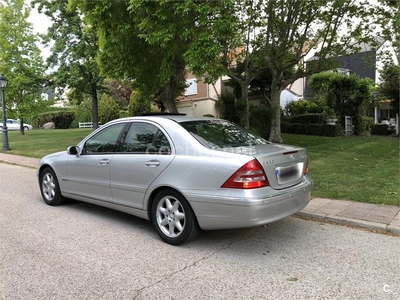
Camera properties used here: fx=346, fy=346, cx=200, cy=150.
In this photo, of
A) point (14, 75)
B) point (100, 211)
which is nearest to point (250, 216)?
point (100, 211)

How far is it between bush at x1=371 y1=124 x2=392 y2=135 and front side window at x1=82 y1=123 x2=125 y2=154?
19894mm

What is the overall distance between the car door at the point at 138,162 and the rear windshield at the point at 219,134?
40 centimetres

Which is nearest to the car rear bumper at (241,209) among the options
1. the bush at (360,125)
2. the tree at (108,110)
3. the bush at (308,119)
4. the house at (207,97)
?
the bush at (308,119)

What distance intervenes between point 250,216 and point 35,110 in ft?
77.7

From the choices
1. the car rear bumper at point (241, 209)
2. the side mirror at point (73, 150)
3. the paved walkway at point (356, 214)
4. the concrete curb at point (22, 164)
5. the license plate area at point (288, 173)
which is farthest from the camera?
the concrete curb at point (22, 164)

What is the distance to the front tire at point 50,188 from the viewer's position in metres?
6.03

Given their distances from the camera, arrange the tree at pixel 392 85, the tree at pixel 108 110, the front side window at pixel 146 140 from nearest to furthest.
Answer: the front side window at pixel 146 140, the tree at pixel 392 85, the tree at pixel 108 110

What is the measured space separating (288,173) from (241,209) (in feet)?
2.84

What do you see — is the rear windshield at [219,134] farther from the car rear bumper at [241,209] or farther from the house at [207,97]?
the house at [207,97]

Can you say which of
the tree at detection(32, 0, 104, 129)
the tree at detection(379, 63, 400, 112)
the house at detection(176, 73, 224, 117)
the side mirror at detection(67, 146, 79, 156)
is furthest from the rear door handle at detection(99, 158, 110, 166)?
the house at detection(176, 73, 224, 117)

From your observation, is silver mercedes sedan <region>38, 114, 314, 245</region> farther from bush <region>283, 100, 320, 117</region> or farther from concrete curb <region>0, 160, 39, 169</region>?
bush <region>283, 100, 320, 117</region>

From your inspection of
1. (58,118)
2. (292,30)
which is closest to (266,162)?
(292,30)

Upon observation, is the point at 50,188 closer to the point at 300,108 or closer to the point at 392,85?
the point at 392,85

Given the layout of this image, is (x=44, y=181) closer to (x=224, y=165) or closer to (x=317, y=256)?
(x=224, y=165)
